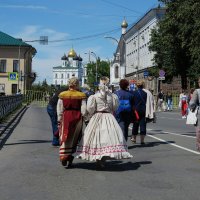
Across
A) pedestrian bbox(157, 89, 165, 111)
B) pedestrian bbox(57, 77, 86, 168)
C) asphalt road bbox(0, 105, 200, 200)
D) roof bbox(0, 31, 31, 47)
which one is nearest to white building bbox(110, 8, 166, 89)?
roof bbox(0, 31, 31, 47)

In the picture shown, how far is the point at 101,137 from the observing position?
9289mm

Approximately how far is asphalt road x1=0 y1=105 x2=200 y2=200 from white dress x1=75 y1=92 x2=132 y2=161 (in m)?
0.31

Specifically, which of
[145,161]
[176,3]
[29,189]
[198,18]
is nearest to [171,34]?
[176,3]

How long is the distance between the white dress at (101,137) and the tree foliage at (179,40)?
28896 millimetres

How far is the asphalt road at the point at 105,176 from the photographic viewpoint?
7113 millimetres

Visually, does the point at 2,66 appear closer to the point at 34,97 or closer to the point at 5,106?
the point at 34,97

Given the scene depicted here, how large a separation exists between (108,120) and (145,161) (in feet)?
5.09

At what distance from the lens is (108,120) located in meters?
9.49

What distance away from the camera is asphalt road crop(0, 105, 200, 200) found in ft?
23.3

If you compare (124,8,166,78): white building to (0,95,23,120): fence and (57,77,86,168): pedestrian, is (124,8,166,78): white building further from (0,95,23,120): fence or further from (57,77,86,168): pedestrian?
(57,77,86,168): pedestrian

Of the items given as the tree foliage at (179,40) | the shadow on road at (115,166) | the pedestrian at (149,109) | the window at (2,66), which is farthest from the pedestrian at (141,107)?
the window at (2,66)

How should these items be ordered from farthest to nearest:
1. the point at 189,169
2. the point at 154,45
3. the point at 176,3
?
1. the point at 154,45
2. the point at 176,3
3. the point at 189,169

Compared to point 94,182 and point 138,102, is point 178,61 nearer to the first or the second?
point 138,102

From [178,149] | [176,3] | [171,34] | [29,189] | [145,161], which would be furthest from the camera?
[171,34]
